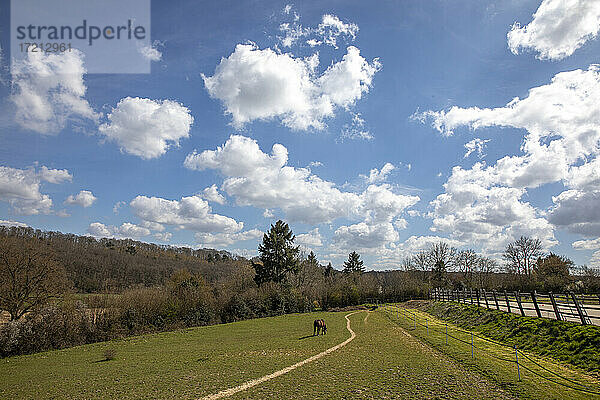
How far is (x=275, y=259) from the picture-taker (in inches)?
2682

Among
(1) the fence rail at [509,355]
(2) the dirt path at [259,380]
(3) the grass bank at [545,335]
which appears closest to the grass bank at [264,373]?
(2) the dirt path at [259,380]

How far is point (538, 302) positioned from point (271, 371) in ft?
62.8

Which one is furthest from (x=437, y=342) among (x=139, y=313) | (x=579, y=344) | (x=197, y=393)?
(x=139, y=313)

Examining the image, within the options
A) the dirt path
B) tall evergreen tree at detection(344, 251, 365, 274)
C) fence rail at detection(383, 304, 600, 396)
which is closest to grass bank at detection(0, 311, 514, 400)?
the dirt path

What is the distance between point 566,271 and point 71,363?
230ft

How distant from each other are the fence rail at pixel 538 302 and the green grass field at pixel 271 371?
746 centimetres

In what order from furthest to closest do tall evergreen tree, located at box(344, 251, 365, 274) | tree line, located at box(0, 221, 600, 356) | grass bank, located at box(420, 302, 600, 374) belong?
tall evergreen tree, located at box(344, 251, 365, 274) < tree line, located at box(0, 221, 600, 356) < grass bank, located at box(420, 302, 600, 374)

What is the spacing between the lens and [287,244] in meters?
70.9

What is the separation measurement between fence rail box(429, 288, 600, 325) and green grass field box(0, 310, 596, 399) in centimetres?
746

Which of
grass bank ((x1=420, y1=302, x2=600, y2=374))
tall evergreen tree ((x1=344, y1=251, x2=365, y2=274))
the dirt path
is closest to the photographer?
the dirt path

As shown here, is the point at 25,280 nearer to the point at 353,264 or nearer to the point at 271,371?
the point at 271,371

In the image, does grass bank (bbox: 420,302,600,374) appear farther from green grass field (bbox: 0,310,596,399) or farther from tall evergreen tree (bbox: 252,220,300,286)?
tall evergreen tree (bbox: 252,220,300,286)

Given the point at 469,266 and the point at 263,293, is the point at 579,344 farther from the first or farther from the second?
the point at 469,266

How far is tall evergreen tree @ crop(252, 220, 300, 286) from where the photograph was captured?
6688cm
